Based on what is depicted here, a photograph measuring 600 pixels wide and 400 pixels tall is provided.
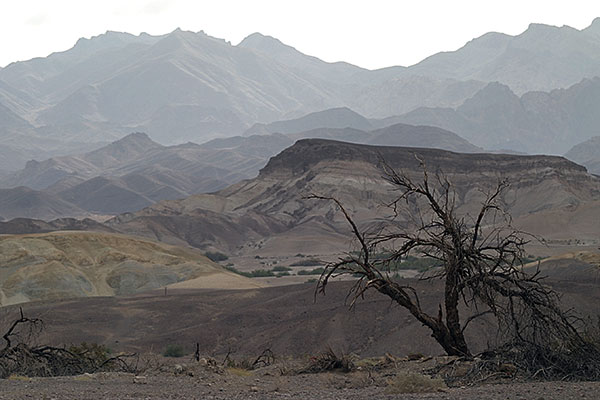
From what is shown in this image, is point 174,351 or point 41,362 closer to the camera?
point 41,362

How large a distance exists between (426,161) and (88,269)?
7484 centimetres

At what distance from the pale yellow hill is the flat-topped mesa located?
63.8 m

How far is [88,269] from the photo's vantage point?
55719 mm

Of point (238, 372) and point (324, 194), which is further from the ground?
point (324, 194)

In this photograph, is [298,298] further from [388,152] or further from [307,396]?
[388,152]

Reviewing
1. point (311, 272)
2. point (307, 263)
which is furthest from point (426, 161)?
point (311, 272)

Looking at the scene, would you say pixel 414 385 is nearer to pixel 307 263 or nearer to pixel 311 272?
pixel 311 272

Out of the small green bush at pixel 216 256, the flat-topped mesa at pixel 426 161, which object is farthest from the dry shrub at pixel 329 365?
the flat-topped mesa at pixel 426 161

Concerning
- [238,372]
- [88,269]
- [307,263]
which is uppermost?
[238,372]

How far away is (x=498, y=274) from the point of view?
13.6m

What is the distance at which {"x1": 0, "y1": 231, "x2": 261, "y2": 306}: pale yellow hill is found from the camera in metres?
50.1

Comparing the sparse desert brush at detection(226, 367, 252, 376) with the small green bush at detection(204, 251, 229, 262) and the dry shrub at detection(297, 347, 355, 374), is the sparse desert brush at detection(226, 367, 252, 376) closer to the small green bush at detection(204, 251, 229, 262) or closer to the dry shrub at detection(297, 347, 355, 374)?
the dry shrub at detection(297, 347, 355, 374)

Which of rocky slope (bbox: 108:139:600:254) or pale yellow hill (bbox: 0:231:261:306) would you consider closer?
pale yellow hill (bbox: 0:231:261:306)

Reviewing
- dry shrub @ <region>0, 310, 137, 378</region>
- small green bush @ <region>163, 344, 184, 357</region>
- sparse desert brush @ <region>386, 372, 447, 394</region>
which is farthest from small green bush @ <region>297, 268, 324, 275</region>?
sparse desert brush @ <region>386, 372, 447, 394</region>
